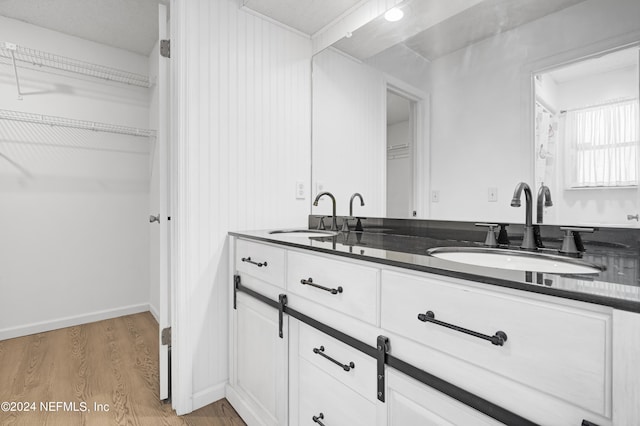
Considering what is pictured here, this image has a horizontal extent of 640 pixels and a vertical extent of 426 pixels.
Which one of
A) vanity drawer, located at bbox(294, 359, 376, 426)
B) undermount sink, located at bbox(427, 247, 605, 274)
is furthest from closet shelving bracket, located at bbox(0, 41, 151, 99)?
undermount sink, located at bbox(427, 247, 605, 274)

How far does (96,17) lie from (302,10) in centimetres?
177

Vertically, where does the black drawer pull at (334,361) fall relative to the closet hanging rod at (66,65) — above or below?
below

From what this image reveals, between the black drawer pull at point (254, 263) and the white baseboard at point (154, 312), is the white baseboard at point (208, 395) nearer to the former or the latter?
the black drawer pull at point (254, 263)

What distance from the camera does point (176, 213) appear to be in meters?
1.66

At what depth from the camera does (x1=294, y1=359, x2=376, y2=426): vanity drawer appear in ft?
3.21

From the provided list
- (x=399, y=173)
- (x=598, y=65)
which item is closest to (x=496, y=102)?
(x=598, y=65)

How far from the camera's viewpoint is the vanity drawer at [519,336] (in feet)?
1.78

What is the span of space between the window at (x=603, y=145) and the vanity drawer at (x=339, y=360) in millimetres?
946

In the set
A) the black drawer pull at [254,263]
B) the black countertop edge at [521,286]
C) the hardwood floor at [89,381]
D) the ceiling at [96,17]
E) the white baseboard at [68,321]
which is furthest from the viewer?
the white baseboard at [68,321]

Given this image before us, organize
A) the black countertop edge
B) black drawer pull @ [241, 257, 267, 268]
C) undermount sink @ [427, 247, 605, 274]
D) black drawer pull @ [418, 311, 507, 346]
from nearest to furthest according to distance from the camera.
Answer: the black countertop edge → black drawer pull @ [418, 311, 507, 346] → undermount sink @ [427, 247, 605, 274] → black drawer pull @ [241, 257, 267, 268]

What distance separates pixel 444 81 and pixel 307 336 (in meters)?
1.29

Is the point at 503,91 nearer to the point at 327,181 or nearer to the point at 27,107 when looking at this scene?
the point at 327,181

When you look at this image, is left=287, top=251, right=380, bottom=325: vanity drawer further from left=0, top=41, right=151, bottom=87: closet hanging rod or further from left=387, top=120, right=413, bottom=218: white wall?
left=0, top=41, right=151, bottom=87: closet hanging rod

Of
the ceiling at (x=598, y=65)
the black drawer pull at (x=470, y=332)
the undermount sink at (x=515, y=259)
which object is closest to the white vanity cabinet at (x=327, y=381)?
the black drawer pull at (x=470, y=332)
